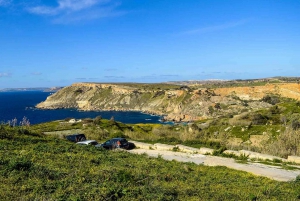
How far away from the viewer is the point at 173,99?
13650cm

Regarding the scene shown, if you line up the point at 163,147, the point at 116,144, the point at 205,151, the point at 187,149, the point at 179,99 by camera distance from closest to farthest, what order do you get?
the point at 205,151
the point at 187,149
the point at 163,147
the point at 116,144
the point at 179,99

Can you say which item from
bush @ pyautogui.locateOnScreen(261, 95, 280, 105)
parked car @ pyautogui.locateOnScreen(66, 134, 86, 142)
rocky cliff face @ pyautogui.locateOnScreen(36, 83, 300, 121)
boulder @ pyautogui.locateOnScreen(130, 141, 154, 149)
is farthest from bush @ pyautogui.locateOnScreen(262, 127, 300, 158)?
bush @ pyautogui.locateOnScreen(261, 95, 280, 105)

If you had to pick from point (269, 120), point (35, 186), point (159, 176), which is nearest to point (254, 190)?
point (159, 176)

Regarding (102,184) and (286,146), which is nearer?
(102,184)

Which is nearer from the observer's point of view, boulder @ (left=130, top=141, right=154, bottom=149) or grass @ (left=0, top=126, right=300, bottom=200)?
grass @ (left=0, top=126, right=300, bottom=200)

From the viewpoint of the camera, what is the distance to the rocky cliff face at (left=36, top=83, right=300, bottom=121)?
104 meters

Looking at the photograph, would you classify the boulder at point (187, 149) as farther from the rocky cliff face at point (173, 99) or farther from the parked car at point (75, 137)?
the rocky cliff face at point (173, 99)

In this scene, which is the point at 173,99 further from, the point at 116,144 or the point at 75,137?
the point at 116,144

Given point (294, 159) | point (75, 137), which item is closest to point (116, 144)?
point (75, 137)

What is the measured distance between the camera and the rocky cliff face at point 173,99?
342ft

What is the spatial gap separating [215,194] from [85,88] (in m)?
193

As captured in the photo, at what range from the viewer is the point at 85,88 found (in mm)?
194625

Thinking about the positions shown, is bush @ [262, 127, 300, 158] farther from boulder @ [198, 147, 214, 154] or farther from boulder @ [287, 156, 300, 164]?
boulder @ [198, 147, 214, 154]

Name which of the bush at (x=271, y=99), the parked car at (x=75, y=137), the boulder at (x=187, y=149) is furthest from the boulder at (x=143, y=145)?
the bush at (x=271, y=99)
